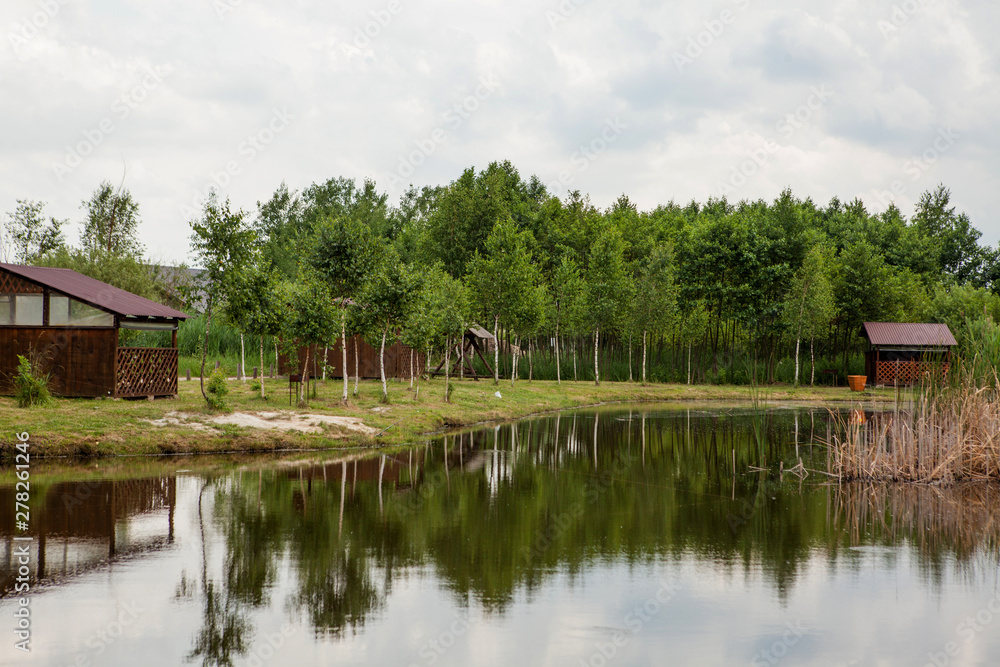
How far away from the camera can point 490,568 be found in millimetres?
9805

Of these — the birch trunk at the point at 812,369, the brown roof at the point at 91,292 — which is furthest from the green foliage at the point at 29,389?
the birch trunk at the point at 812,369

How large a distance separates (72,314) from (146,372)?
2561 mm

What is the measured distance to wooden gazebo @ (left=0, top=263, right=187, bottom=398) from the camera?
879 inches

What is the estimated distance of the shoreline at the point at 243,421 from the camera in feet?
58.3

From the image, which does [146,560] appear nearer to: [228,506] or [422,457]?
→ [228,506]

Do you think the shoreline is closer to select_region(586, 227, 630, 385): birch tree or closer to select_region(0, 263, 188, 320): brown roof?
select_region(0, 263, 188, 320): brown roof

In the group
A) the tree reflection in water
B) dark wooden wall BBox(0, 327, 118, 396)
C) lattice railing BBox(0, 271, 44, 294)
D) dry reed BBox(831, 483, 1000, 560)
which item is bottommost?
dry reed BBox(831, 483, 1000, 560)

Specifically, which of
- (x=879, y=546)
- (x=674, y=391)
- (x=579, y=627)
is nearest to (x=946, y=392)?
(x=879, y=546)

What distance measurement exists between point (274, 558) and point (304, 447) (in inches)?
387

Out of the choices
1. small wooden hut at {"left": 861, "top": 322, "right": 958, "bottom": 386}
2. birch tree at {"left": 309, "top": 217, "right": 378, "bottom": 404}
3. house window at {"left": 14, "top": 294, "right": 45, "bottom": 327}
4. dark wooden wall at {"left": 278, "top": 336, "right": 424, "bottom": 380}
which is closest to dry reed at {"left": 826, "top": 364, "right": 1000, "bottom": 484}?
birch tree at {"left": 309, "top": 217, "right": 378, "bottom": 404}

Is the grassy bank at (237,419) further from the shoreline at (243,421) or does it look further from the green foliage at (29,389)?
the green foliage at (29,389)

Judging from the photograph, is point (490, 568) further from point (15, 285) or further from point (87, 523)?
point (15, 285)

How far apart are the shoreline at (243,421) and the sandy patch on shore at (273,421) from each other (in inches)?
1.0

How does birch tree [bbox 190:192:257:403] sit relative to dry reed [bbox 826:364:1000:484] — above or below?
above
